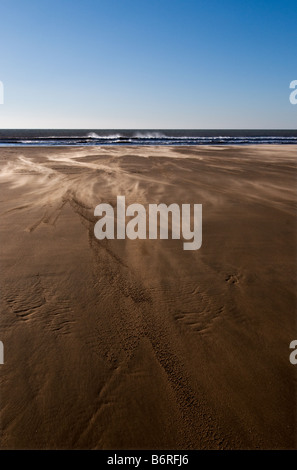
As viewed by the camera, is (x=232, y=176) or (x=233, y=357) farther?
(x=232, y=176)

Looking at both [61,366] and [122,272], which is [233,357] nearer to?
[61,366]

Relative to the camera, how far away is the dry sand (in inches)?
79.7

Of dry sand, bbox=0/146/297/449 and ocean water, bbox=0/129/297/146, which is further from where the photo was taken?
ocean water, bbox=0/129/297/146

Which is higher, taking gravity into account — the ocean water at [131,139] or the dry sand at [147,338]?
the ocean water at [131,139]

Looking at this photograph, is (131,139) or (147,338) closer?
(147,338)

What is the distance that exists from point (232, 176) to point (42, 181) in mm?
8028

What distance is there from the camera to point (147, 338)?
2820mm

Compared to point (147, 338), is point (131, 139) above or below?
above

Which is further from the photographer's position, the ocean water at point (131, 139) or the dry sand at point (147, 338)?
the ocean water at point (131, 139)

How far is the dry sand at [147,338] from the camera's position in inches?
79.7

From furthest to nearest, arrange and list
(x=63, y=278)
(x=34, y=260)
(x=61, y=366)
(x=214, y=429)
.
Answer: (x=34, y=260) < (x=63, y=278) < (x=61, y=366) < (x=214, y=429)

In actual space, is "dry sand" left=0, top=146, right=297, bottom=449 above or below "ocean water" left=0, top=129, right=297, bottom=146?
below

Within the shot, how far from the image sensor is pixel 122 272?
160 inches
